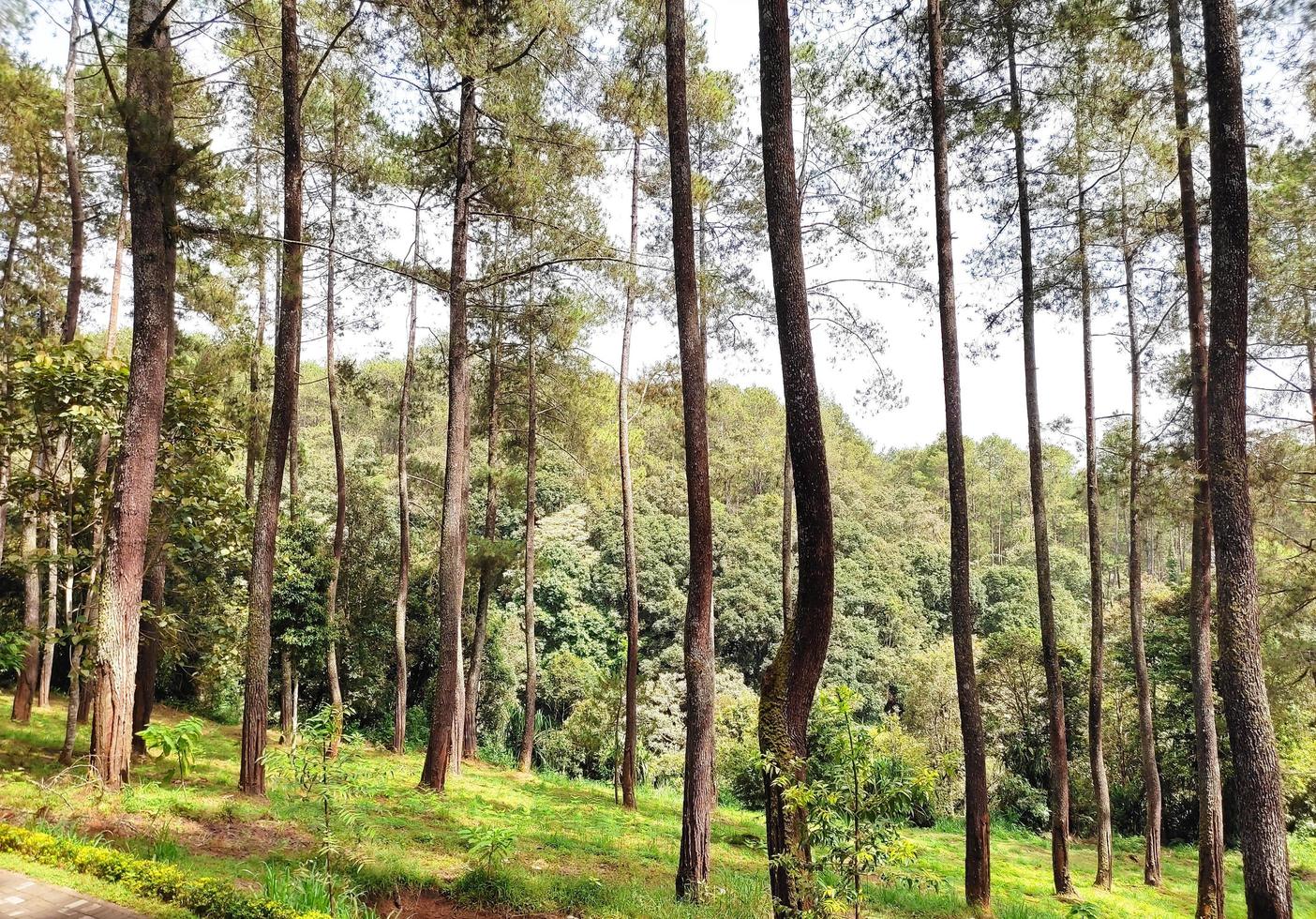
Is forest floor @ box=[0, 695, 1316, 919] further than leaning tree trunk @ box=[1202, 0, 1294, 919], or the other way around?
leaning tree trunk @ box=[1202, 0, 1294, 919]

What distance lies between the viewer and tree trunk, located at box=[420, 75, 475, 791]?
32.1ft

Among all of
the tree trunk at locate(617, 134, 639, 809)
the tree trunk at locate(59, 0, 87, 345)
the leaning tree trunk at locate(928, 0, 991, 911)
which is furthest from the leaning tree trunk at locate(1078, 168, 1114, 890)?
the tree trunk at locate(59, 0, 87, 345)

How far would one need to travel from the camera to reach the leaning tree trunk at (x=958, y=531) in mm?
7914

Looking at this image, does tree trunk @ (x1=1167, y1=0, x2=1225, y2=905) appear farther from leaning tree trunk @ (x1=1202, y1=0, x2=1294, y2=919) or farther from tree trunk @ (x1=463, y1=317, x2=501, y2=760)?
tree trunk @ (x1=463, y1=317, x2=501, y2=760)

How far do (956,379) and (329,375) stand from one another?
448 inches

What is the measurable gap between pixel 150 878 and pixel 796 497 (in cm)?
428

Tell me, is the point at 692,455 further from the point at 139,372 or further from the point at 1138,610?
the point at 1138,610

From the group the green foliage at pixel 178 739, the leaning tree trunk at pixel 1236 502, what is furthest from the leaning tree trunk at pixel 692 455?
the green foliage at pixel 178 739

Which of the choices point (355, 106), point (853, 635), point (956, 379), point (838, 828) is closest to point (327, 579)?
point (355, 106)

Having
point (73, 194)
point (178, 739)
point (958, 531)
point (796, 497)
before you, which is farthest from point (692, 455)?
point (73, 194)

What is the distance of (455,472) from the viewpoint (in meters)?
10.0

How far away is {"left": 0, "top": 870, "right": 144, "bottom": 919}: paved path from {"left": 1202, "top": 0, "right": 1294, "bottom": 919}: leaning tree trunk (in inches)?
275

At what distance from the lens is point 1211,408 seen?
220 inches

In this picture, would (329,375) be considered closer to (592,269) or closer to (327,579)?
(327,579)
